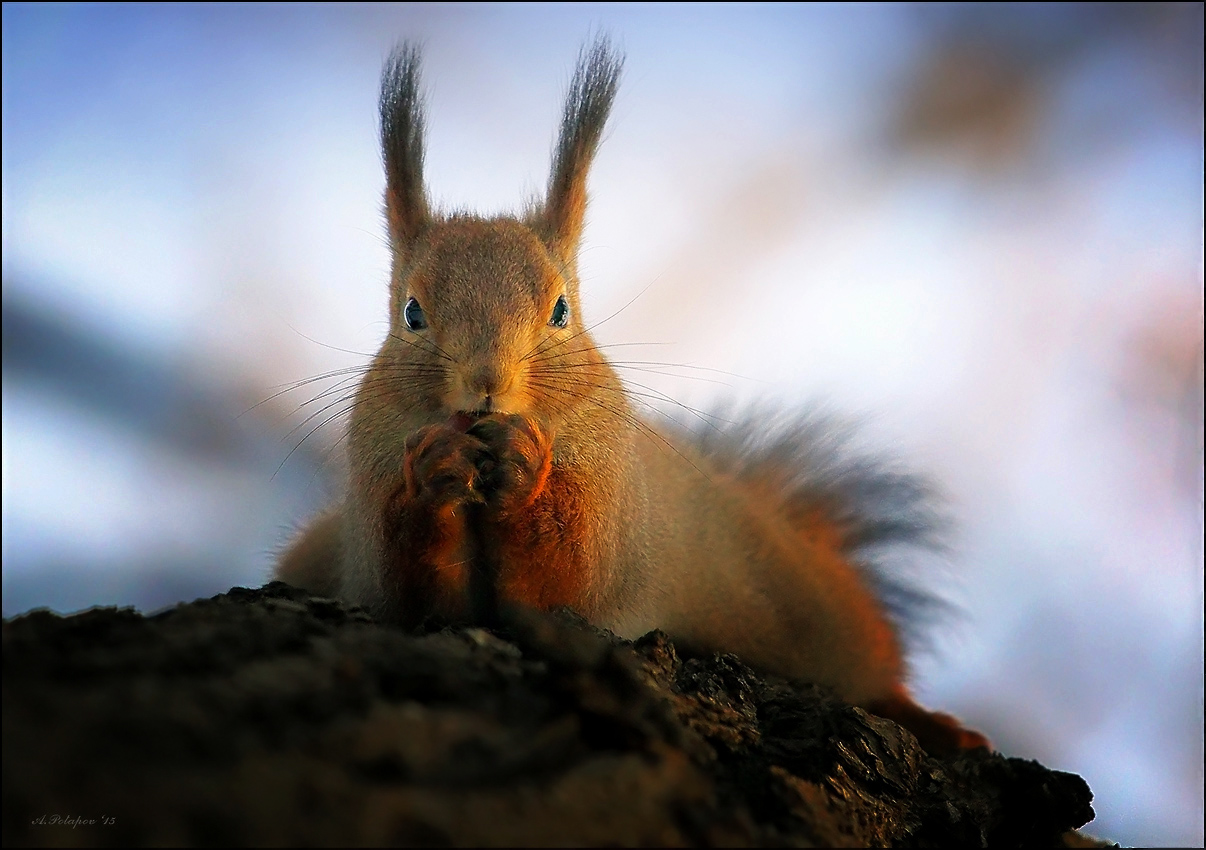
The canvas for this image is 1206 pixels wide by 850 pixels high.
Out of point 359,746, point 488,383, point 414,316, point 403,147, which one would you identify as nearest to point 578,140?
point 403,147

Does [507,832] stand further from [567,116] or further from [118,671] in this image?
[567,116]

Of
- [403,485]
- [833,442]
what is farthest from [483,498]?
[833,442]

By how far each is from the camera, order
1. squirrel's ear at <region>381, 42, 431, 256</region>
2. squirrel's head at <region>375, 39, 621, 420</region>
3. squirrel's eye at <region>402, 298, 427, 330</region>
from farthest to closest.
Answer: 1. squirrel's ear at <region>381, 42, 431, 256</region>
2. squirrel's eye at <region>402, 298, 427, 330</region>
3. squirrel's head at <region>375, 39, 621, 420</region>

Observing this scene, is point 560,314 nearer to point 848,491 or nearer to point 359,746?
point 848,491

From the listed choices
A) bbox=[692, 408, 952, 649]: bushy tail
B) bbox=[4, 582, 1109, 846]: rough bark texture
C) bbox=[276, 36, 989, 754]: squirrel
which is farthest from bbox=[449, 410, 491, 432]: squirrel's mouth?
bbox=[692, 408, 952, 649]: bushy tail

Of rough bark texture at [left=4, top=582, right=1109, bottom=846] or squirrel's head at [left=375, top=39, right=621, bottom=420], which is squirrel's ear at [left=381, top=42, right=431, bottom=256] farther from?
rough bark texture at [left=4, top=582, right=1109, bottom=846]

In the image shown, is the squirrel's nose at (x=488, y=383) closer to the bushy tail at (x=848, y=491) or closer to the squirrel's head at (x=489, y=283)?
the squirrel's head at (x=489, y=283)
